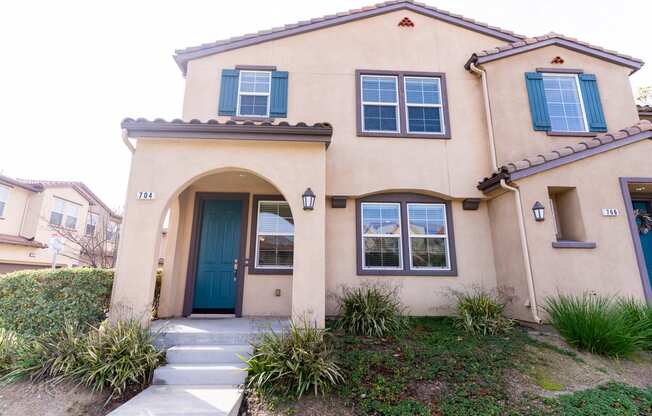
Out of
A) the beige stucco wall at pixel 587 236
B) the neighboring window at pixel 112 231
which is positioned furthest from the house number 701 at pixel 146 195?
the neighboring window at pixel 112 231

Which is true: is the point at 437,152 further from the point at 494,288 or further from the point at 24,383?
the point at 24,383

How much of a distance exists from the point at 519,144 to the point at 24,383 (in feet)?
35.8

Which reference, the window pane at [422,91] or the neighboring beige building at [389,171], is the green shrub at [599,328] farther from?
the window pane at [422,91]

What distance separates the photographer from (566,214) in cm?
720

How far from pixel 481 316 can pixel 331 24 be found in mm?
8576

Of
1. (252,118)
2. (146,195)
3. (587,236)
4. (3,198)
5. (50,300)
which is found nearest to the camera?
(50,300)

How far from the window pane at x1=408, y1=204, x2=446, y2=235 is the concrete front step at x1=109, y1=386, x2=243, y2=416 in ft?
17.8

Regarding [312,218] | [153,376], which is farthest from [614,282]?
[153,376]

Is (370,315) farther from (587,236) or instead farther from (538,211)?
(587,236)

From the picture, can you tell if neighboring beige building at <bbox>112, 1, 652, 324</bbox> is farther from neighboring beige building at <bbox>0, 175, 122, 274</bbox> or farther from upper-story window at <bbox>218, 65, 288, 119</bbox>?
neighboring beige building at <bbox>0, 175, 122, 274</bbox>

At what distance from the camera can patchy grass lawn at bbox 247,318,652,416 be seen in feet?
13.0

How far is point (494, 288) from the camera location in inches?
296

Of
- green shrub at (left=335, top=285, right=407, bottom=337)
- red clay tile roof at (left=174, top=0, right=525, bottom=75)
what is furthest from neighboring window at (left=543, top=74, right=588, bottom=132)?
green shrub at (left=335, top=285, right=407, bottom=337)

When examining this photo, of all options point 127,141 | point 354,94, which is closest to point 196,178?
point 127,141
